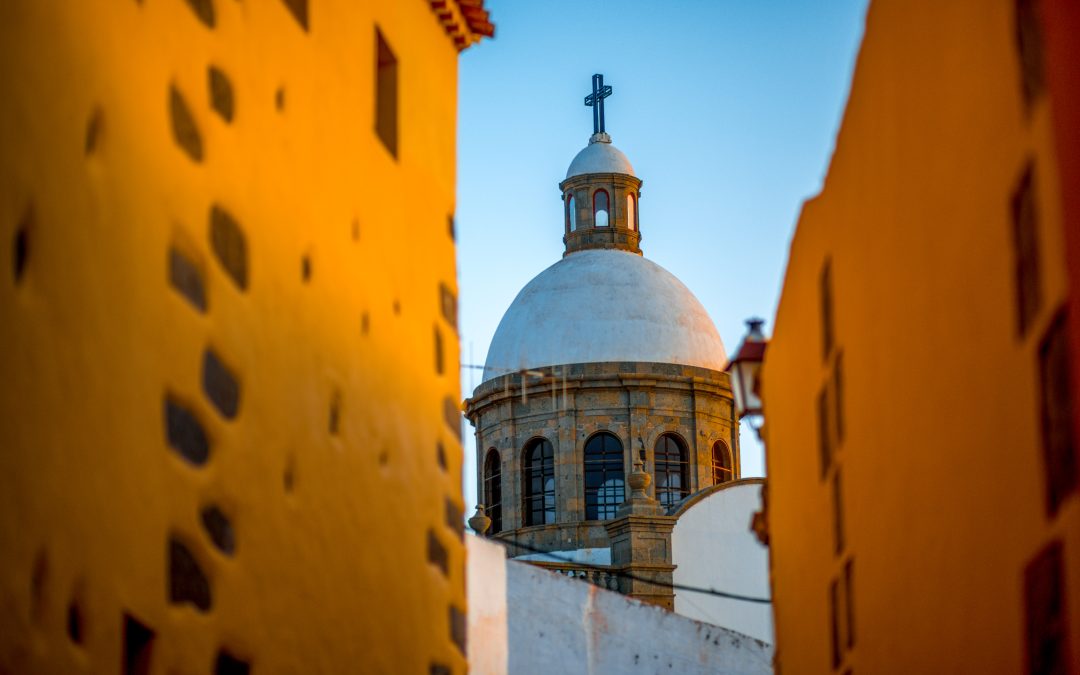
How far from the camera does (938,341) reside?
5.76 m

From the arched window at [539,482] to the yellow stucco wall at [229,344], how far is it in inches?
810

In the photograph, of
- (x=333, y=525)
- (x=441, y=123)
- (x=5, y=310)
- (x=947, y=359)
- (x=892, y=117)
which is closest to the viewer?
(x=5, y=310)

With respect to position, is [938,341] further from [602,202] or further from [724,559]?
[602,202]

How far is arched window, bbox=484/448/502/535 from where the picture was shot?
30.4 metres

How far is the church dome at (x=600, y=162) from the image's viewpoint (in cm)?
3159

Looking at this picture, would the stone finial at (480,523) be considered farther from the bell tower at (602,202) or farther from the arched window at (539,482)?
the bell tower at (602,202)

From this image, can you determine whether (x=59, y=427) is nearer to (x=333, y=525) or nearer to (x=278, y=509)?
(x=278, y=509)

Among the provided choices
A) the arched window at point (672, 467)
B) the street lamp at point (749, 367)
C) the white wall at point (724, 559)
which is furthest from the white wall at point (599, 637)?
the arched window at point (672, 467)

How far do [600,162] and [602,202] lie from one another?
731mm

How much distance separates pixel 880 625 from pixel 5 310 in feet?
13.2

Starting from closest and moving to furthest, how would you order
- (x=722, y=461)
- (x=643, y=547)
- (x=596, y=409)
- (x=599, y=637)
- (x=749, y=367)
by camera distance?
(x=749, y=367), (x=599, y=637), (x=643, y=547), (x=596, y=409), (x=722, y=461)

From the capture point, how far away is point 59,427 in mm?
5059

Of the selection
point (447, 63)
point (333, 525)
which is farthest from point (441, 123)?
point (333, 525)

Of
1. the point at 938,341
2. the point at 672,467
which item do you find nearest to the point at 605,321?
the point at 672,467
